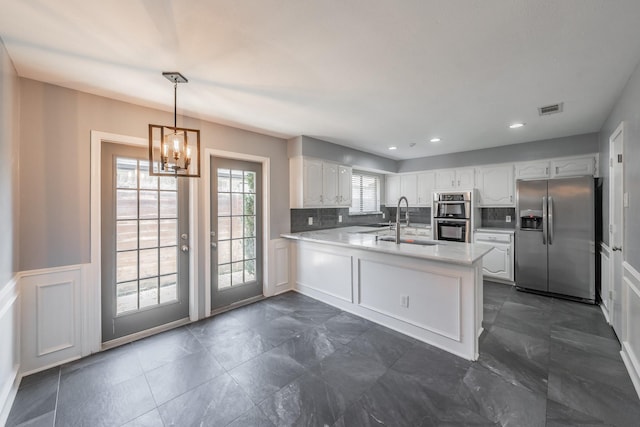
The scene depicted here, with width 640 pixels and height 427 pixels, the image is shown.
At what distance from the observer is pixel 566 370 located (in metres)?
2.14

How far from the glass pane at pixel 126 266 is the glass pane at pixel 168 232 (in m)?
0.30

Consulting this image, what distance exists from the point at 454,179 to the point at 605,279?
263 cm

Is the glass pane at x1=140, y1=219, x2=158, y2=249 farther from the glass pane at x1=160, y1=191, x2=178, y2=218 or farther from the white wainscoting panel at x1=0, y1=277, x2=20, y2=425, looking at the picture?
the white wainscoting panel at x1=0, y1=277, x2=20, y2=425

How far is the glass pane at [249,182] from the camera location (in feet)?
12.2

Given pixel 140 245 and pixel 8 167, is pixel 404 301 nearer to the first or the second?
pixel 140 245

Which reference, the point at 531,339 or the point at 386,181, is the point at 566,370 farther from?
the point at 386,181

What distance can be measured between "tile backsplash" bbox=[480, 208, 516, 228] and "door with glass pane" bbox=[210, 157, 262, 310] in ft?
14.2

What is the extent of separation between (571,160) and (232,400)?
5447 millimetres

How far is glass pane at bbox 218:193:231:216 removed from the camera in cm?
346

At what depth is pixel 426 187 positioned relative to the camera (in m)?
5.58

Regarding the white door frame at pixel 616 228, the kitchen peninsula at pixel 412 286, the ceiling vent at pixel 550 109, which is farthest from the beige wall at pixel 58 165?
the white door frame at pixel 616 228

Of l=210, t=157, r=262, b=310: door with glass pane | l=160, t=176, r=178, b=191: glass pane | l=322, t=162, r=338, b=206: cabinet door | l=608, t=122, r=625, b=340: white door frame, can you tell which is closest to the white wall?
l=160, t=176, r=178, b=191: glass pane

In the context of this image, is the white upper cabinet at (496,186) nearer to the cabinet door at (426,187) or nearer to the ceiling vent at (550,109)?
the cabinet door at (426,187)

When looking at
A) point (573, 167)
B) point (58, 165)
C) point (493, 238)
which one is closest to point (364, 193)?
point (493, 238)
